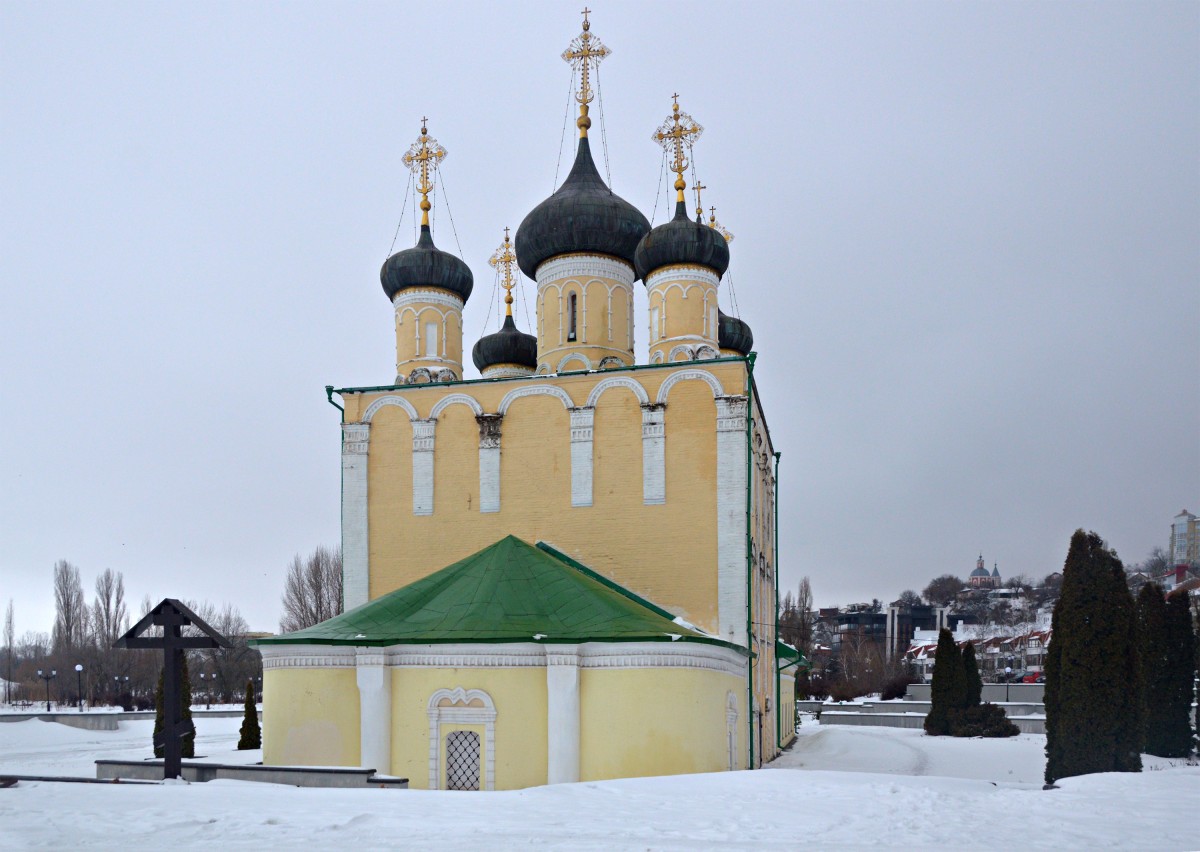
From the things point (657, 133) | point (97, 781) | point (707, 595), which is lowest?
point (97, 781)

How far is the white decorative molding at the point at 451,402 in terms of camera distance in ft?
54.4

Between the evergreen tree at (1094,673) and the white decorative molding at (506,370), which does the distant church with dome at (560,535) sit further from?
the evergreen tree at (1094,673)

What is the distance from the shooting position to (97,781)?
8.47 metres

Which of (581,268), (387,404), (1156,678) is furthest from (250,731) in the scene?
(1156,678)

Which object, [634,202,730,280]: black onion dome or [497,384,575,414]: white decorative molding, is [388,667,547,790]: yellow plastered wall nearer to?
[497,384,575,414]: white decorative molding

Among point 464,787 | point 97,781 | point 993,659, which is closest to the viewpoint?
point 97,781

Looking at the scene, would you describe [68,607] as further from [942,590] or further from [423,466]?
[942,590]

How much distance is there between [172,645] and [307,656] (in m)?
3.16

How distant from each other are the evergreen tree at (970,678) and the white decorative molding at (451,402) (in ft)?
45.6

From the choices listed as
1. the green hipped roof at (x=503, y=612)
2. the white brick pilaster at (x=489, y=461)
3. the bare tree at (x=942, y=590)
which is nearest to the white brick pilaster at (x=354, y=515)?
the white brick pilaster at (x=489, y=461)

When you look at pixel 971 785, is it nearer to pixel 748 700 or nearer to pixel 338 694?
pixel 748 700

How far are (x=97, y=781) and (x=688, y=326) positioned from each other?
11394mm

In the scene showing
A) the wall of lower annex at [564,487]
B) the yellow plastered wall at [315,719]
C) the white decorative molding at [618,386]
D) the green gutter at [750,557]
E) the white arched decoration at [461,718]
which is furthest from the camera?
the white decorative molding at [618,386]

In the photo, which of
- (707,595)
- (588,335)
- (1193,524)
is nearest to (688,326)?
(588,335)
